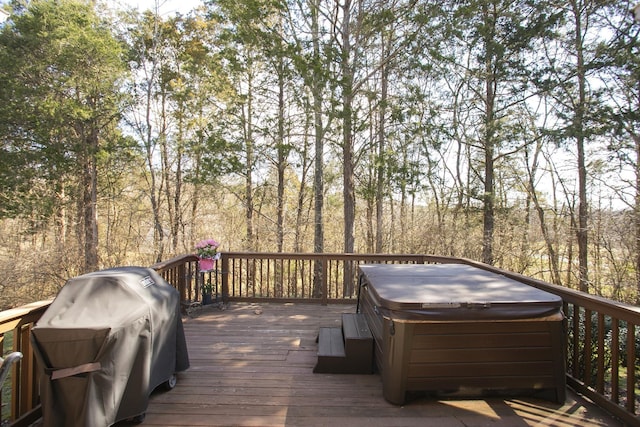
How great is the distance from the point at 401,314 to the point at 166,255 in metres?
9.97

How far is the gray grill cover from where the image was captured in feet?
5.57

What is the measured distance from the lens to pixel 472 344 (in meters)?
2.18

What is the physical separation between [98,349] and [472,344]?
218 cm

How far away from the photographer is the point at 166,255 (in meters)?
10.5

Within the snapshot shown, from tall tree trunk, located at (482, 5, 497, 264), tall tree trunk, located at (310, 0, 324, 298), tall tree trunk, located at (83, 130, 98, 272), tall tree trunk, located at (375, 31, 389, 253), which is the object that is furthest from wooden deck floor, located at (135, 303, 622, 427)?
tall tree trunk, located at (83, 130, 98, 272)

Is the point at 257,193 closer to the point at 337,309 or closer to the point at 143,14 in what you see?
the point at 337,309

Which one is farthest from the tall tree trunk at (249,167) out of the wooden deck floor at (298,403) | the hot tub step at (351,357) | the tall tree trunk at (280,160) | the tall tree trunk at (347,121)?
the hot tub step at (351,357)

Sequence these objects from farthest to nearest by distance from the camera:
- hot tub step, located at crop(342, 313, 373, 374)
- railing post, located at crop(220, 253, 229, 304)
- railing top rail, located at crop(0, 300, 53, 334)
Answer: railing post, located at crop(220, 253, 229, 304), hot tub step, located at crop(342, 313, 373, 374), railing top rail, located at crop(0, 300, 53, 334)

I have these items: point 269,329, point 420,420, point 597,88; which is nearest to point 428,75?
point 597,88

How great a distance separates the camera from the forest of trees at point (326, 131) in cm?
708

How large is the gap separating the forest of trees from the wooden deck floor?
5.23 meters

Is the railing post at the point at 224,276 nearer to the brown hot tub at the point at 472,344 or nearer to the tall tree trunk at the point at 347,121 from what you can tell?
the tall tree trunk at the point at 347,121

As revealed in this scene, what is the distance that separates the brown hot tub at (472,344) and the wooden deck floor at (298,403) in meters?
0.12

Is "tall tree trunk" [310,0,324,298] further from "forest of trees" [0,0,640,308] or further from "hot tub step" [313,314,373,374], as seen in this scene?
"hot tub step" [313,314,373,374]
